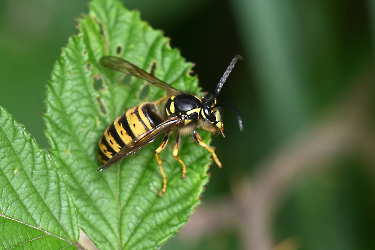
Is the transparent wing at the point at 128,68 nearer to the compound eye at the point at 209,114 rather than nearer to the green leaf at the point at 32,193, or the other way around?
the compound eye at the point at 209,114

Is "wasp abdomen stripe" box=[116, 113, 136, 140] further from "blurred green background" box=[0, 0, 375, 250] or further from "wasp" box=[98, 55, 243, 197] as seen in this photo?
"blurred green background" box=[0, 0, 375, 250]

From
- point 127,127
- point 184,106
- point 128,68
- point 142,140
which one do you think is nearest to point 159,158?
point 142,140

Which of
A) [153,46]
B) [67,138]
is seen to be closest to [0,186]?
[67,138]

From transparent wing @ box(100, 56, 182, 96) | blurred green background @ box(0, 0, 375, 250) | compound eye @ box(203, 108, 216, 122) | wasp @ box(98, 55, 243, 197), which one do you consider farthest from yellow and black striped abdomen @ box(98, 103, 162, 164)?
blurred green background @ box(0, 0, 375, 250)

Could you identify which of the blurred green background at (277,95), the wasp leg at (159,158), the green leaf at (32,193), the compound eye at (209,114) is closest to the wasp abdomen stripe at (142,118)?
the wasp leg at (159,158)

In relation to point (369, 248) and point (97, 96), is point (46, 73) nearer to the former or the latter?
point (97, 96)

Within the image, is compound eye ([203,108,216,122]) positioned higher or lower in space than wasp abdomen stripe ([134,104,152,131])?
lower

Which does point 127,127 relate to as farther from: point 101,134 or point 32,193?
point 32,193
